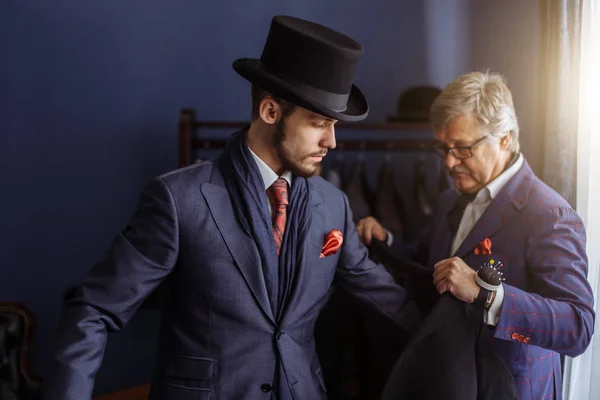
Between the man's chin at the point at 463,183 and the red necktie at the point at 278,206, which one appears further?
the man's chin at the point at 463,183

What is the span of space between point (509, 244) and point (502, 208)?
11cm

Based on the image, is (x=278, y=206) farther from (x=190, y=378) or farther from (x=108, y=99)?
(x=108, y=99)

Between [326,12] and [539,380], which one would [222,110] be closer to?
[326,12]

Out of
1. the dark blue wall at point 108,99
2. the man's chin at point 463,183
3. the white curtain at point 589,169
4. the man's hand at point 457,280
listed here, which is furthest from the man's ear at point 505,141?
the dark blue wall at point 108,99

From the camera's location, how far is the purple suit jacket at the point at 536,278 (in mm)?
1587

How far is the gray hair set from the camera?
6.03 ft

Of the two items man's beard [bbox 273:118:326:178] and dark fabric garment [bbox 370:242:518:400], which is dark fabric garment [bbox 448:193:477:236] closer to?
dark fabric garment [bbox 370:242:518:400]

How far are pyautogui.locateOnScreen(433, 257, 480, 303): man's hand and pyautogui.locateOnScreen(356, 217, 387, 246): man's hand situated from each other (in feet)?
1.63

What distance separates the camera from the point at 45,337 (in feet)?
9.52

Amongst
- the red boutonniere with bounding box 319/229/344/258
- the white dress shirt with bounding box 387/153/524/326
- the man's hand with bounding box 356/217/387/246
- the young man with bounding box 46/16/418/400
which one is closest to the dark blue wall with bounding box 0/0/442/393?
the man's hand with bounding box 356/217/387/246

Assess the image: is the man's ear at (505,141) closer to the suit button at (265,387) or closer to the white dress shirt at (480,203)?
the white dress shirt at (480,203)

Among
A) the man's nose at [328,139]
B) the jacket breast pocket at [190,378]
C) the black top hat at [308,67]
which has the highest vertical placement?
the black top hat at [308,67]

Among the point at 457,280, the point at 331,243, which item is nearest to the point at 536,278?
the point at 457,280

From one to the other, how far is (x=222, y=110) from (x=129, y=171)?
535 millimetres
